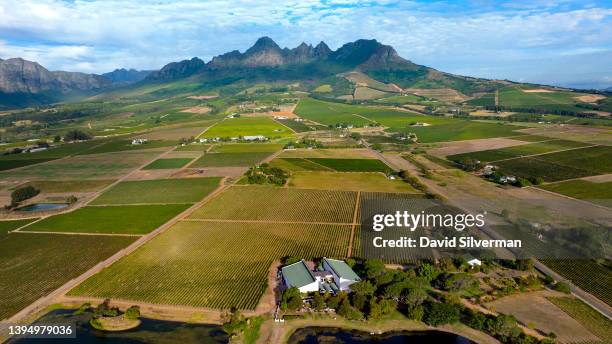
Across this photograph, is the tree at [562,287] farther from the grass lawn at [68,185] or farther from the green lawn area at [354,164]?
the grass lawn at [68,185]

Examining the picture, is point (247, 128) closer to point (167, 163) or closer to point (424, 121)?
point (167, 163)

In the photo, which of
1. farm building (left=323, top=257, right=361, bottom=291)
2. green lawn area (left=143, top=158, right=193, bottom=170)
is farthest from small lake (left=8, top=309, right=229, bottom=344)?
green lawn area (left=143, top=158, right=193, bottom=170)

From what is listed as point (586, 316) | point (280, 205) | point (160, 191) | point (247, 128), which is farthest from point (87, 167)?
point (586, 316)

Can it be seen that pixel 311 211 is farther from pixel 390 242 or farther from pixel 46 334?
pixel 46 334

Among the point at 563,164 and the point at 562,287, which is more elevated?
the point at 563,164

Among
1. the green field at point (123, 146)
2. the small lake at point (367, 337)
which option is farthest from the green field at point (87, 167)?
the small lake at point (367, 337)

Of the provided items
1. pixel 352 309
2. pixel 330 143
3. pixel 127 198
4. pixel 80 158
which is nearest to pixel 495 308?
pixel 352 309

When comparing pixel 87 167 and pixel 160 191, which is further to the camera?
pixel 87 167
